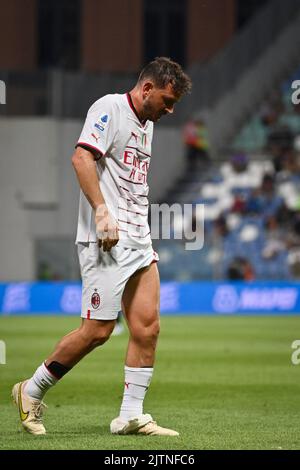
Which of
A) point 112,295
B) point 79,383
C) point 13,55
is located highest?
point 13,55

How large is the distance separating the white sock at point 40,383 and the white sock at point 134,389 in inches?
19.1

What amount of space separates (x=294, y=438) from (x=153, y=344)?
1102mm

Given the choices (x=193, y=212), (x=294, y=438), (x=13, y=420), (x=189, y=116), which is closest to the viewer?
(x=294, y=438)

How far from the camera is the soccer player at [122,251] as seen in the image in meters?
7.50

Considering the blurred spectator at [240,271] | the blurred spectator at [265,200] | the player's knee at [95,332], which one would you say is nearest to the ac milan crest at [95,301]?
the player's knee at [95,332]

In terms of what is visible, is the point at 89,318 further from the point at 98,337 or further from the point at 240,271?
the point at 240,271

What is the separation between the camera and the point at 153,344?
25.5 feet

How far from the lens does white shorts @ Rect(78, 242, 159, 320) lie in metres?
7.49

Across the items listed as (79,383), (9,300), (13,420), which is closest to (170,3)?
(9,300)

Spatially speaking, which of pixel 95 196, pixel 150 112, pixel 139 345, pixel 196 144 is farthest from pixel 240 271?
pixel 95 196

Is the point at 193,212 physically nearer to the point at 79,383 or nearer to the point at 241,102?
the point at 241,102

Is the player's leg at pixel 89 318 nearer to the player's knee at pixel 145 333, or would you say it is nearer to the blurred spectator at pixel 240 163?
the player's knee at pixel 145 333

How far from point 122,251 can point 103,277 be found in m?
0.21

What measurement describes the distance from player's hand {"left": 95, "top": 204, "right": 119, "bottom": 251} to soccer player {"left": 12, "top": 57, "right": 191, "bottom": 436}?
11 centimetres
